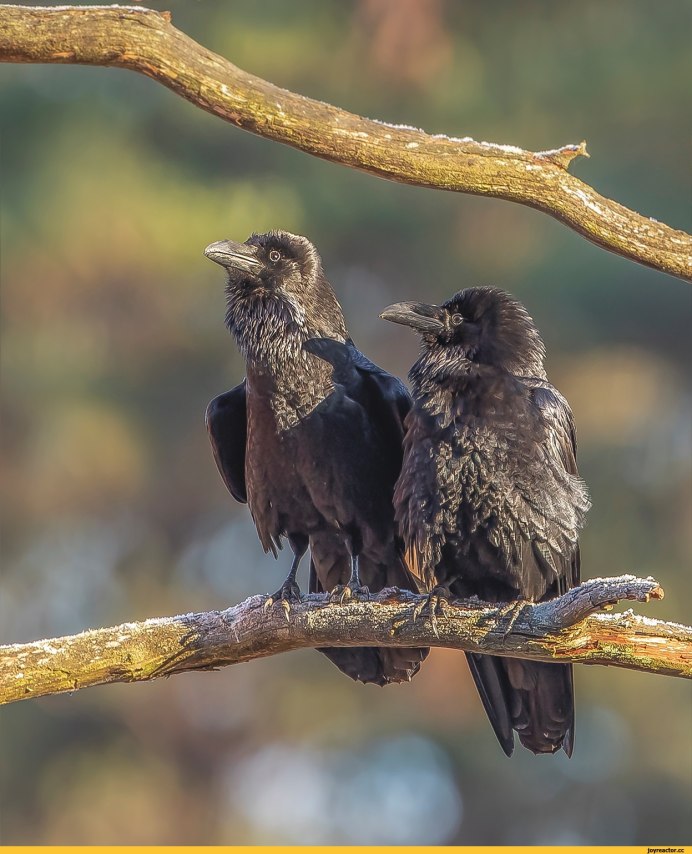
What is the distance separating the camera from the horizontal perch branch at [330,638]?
394cm

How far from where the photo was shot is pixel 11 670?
4.00 metres

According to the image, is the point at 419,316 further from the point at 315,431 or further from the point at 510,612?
the point at 510,612

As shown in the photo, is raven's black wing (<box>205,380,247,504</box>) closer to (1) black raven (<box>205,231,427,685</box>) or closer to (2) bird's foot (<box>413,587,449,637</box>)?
(1) black raven (<box>205,231,427,685</box>)

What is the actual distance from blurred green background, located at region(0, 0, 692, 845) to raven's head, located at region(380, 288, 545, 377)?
20.3ft

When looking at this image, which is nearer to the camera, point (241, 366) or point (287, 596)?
point (287, 596)

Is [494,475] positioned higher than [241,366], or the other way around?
[241,366]

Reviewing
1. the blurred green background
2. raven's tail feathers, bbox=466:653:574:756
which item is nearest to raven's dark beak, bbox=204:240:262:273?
raven's tail feathers, bbox=466:653:574:756

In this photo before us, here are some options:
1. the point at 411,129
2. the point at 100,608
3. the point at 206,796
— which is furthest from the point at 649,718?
the point at 411,129

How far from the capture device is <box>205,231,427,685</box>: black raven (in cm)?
468

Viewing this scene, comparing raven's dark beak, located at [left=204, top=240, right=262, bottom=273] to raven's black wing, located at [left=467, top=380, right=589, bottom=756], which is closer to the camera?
raven's black wing, located at [left=467, top=380, right=589, bottom=756]

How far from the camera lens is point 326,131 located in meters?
4.13

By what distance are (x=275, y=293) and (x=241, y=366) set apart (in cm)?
649

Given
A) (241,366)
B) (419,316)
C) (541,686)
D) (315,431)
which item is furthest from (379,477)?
(241,366)

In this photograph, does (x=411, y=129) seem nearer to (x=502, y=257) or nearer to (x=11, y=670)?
(x=11, y=670)
